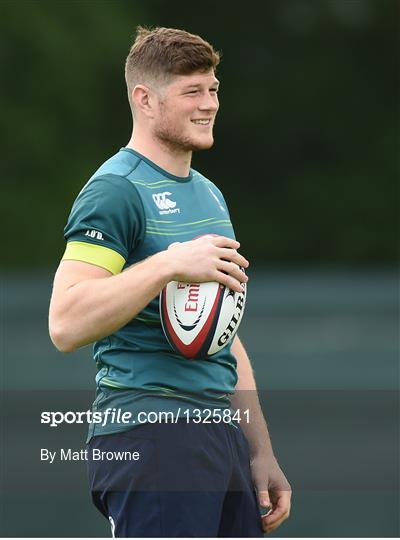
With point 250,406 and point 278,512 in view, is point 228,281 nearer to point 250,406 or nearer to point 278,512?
point 250,406

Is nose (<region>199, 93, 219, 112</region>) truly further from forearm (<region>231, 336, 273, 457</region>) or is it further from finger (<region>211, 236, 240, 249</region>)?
forearm (<region>231, 336, 273, 457</region>)

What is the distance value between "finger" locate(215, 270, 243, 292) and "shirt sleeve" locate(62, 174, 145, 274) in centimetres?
25

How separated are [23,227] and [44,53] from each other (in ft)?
8.63

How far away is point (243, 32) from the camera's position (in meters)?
23.3

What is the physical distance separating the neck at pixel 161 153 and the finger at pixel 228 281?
1.29 feet

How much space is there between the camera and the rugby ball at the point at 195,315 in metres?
3.60

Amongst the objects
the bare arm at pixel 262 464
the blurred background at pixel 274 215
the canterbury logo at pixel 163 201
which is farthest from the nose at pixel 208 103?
the blurred background at pixel 274 215

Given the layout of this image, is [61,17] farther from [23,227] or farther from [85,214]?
[85,214]

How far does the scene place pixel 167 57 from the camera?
12.2 feet

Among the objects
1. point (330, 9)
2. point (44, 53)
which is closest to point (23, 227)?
point (44, 53)

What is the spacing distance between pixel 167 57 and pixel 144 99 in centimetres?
14

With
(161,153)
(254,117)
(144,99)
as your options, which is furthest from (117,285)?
(254,117)

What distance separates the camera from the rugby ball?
142 inches

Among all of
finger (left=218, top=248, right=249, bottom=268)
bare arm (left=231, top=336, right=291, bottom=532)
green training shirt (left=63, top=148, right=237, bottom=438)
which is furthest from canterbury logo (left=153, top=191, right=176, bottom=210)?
bare arm (left=231, top=336, right=291, bottom=532)
